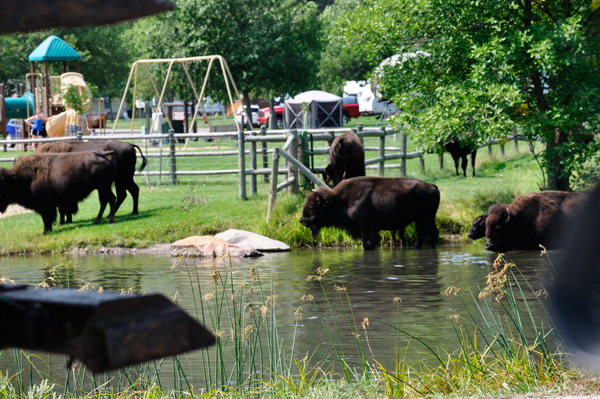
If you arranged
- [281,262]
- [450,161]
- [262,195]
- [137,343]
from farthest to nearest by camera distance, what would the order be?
[450,161] < [262,195] < [281,262] < [137,343]

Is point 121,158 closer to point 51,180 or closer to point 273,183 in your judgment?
point 51,180

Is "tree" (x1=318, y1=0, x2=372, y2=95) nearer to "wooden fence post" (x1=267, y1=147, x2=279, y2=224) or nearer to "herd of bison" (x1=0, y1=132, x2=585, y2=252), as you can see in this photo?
"herd of bison" (x1=0, y1=132, x2=585, y2=252)

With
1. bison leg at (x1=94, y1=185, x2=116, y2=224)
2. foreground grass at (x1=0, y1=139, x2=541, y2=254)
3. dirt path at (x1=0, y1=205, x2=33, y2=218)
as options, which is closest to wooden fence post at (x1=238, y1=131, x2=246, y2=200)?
foreground grass at (x1=0, y1=139, x2=541, y2=254)

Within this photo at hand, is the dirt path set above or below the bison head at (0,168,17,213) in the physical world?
below

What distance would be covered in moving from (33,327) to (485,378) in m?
3.89

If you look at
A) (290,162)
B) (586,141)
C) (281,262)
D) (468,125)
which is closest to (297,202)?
(290,162)

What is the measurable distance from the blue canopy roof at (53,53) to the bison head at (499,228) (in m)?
27.3

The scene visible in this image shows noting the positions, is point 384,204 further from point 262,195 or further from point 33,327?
point 33,327

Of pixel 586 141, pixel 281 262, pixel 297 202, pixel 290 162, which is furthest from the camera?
pixel 290 162

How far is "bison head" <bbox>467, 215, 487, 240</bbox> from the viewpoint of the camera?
12617mm

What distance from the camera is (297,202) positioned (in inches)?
563

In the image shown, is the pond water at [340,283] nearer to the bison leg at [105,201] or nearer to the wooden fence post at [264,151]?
the bison leg at [105,201]

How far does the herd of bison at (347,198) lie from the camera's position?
11906mm

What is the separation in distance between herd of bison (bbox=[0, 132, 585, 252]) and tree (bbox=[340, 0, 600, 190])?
4.21 ft
